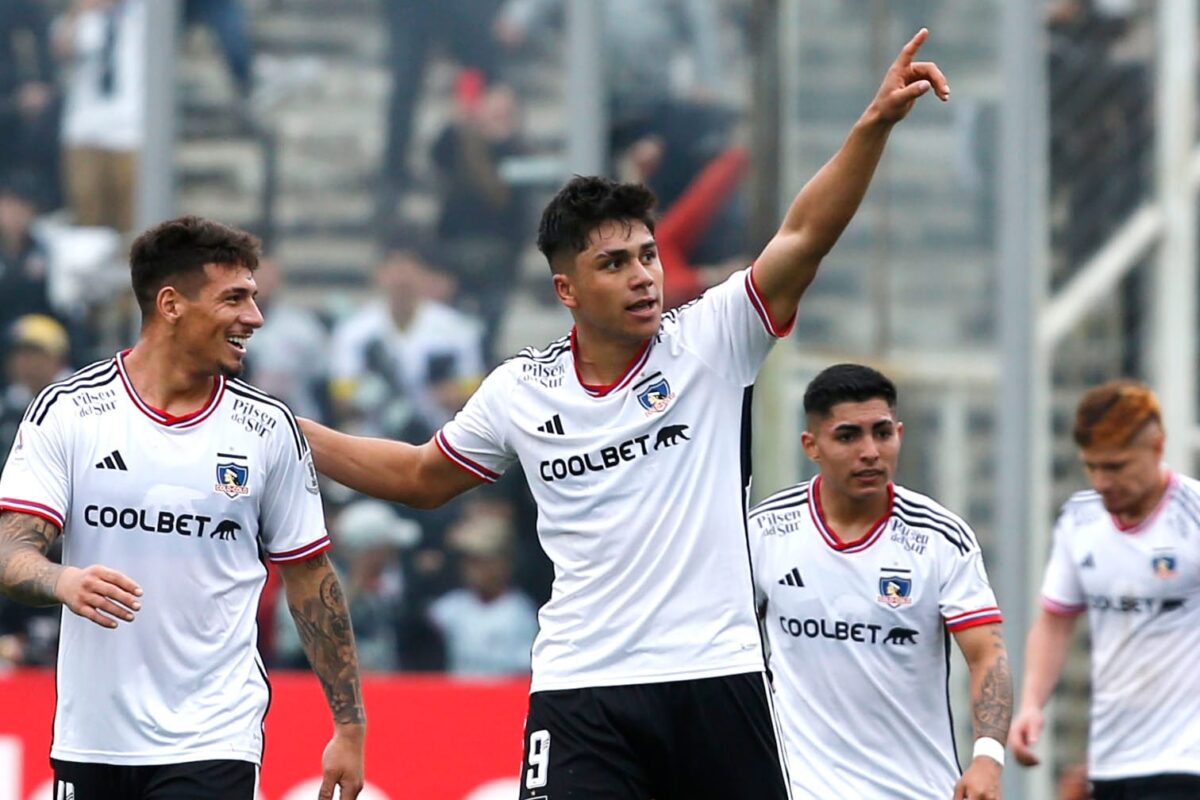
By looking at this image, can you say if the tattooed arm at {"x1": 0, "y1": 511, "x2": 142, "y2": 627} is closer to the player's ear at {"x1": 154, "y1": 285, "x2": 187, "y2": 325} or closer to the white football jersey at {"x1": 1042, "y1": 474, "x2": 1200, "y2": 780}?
the player's ear at {"x1": 154, "y1": 285, "x2": 187, "y2": 325}

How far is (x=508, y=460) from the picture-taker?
21.3ft

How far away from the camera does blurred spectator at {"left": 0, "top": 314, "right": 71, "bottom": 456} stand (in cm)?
1166

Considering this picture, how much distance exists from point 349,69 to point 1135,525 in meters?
5.32

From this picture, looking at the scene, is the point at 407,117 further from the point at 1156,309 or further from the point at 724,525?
the point at 724,525

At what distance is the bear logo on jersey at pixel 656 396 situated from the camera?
6.04m

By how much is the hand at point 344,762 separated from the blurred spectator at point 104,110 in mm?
6319

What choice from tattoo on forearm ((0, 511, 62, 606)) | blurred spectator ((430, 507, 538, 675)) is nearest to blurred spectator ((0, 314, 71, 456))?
blurred spectator ((430, 507, 538, 675))

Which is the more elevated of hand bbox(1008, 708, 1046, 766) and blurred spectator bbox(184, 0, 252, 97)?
blurred spectator bbox(184, 0, 252, 97)

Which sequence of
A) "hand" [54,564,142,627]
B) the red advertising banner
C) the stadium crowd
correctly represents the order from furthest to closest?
the stadium crowd, the red advertising banner, "hand" [54,564,142,627]

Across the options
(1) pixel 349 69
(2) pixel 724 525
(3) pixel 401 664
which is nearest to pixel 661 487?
(2) pixel 724 525

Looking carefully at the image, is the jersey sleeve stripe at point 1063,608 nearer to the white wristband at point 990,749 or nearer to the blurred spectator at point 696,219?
the white wristband at point 990,749

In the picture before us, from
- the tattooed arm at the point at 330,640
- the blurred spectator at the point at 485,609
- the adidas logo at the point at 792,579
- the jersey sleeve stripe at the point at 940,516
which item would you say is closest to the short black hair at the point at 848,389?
the jersey sleeve stripe at the point at 940,516

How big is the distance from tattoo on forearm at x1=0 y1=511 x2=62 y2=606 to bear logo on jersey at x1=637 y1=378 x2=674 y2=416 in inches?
61.7

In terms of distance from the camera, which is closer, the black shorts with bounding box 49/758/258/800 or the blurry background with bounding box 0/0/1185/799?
the black shorts with bounding box 49/758/258/800
